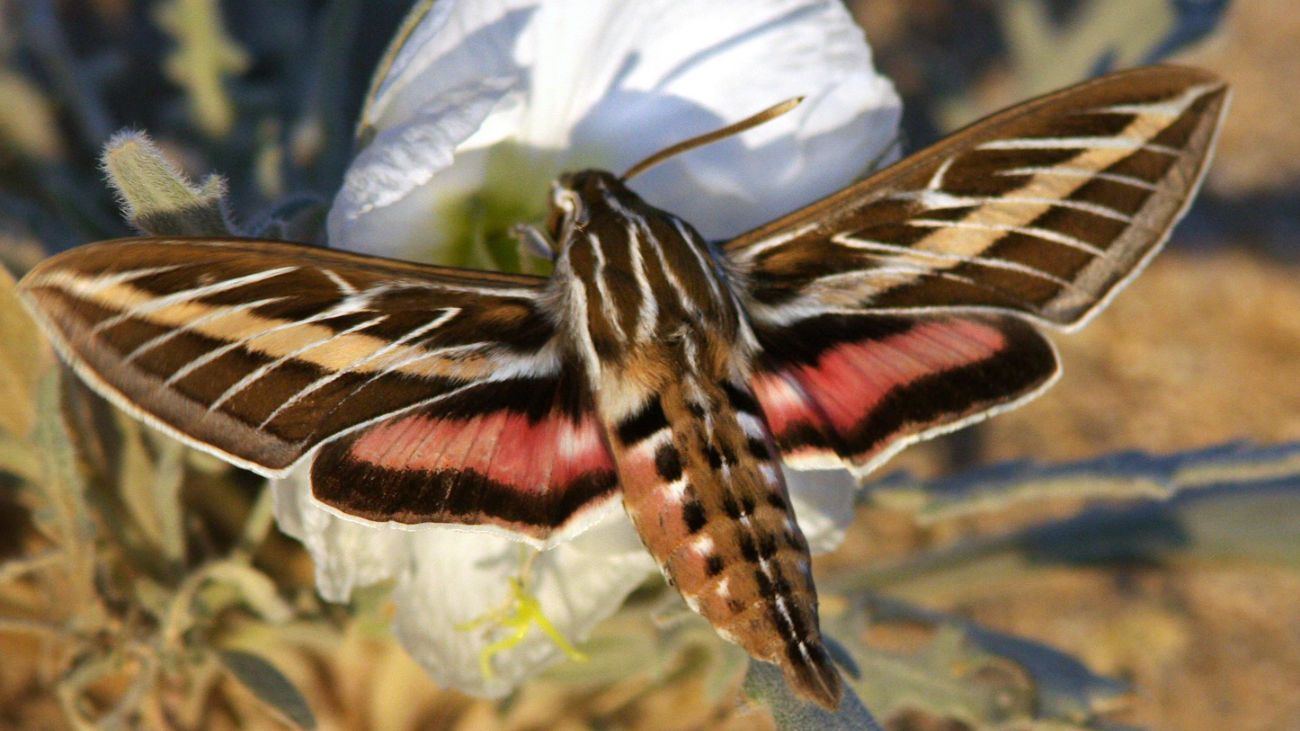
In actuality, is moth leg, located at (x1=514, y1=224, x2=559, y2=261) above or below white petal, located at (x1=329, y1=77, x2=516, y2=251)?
below

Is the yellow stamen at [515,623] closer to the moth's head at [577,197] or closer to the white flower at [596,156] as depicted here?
the white flower at [596,156]

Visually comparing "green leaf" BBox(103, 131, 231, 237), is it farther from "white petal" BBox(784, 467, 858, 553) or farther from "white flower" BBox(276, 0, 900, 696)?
"white petal" BBox(784, 467, 858, 553)

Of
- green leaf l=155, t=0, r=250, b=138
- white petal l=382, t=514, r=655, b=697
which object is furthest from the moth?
green leaf l=155, t=0, r=250, b=138

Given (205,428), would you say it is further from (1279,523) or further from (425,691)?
(1279,523)

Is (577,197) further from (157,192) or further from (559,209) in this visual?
(157,192)

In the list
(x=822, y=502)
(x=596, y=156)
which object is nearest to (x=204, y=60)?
(x=596, y=156)

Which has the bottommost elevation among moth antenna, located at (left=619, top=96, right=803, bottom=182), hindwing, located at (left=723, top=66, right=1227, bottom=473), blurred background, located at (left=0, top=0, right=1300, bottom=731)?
blurred background, located at (left=0, top=0, right=1300, bottom=731)
